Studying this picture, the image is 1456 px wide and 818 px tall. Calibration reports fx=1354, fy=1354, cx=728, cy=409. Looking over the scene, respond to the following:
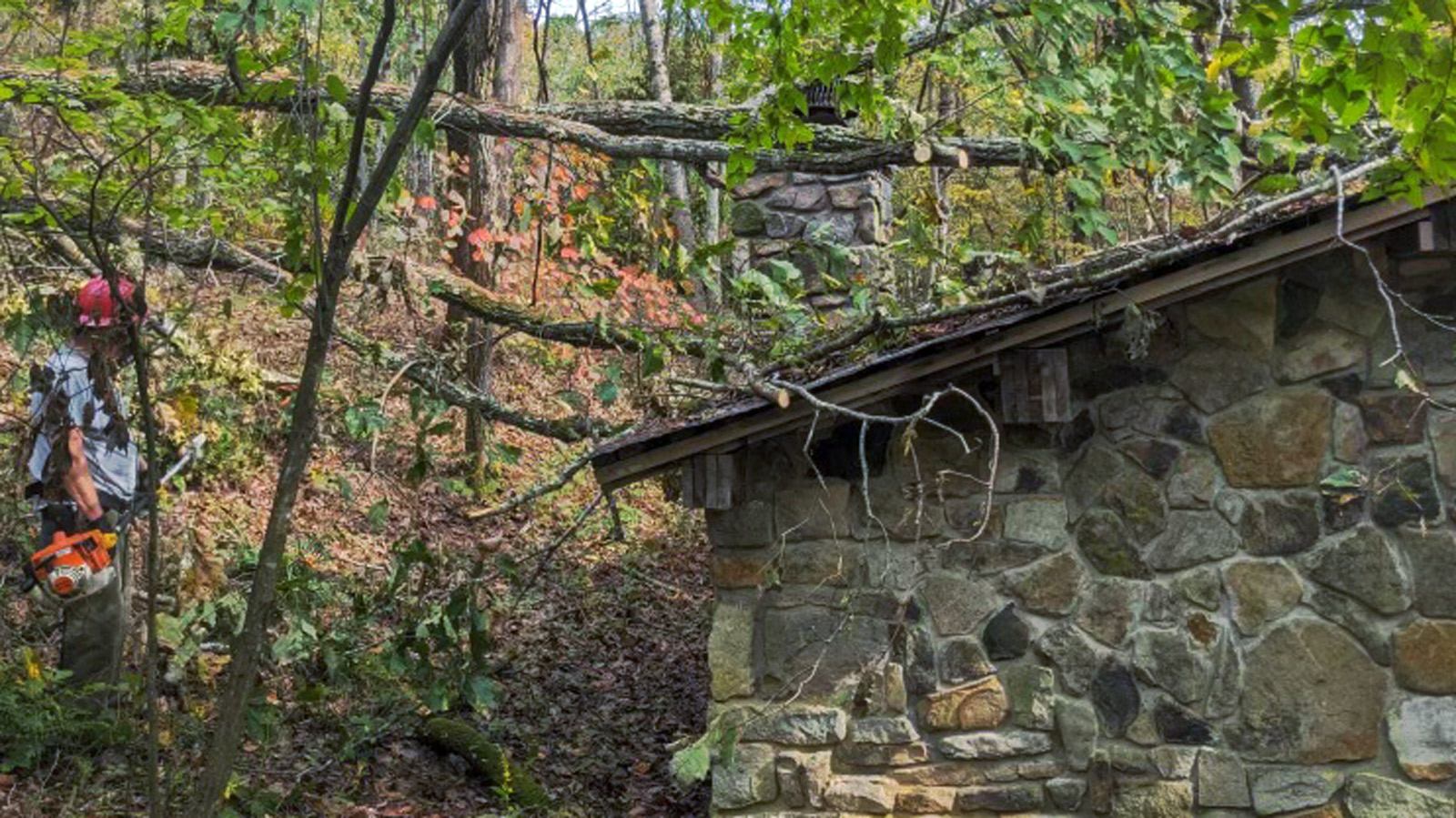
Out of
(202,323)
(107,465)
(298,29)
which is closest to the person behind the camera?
(298,29)

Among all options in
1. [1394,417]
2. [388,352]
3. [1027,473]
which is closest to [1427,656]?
[1394,417]

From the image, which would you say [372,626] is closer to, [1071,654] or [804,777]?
[804,777]

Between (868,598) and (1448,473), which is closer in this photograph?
(1448,473)

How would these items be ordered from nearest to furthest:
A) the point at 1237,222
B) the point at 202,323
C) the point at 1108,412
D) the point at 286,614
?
the point at 1237,222, the point at 1108,412, the point at 286,614, the point at 202,323

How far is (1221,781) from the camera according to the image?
5.46m

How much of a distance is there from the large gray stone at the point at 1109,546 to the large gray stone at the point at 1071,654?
295 mm

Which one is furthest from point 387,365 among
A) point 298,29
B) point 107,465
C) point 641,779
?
point 298,29

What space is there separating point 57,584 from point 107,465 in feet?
1.99

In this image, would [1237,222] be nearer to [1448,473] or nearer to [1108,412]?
[1108,412]

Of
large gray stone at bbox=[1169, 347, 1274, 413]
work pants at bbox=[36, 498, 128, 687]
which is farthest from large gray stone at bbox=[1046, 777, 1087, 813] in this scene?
work pants at bbox=[36, 498, 128, 687]

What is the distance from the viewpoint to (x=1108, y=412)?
5.66 m

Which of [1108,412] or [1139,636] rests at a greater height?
[1108,412]

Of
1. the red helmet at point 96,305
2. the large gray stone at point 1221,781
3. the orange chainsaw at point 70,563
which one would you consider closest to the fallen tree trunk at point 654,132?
the red helmet at point 96,305

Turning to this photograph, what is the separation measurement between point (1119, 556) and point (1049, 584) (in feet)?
1.01
